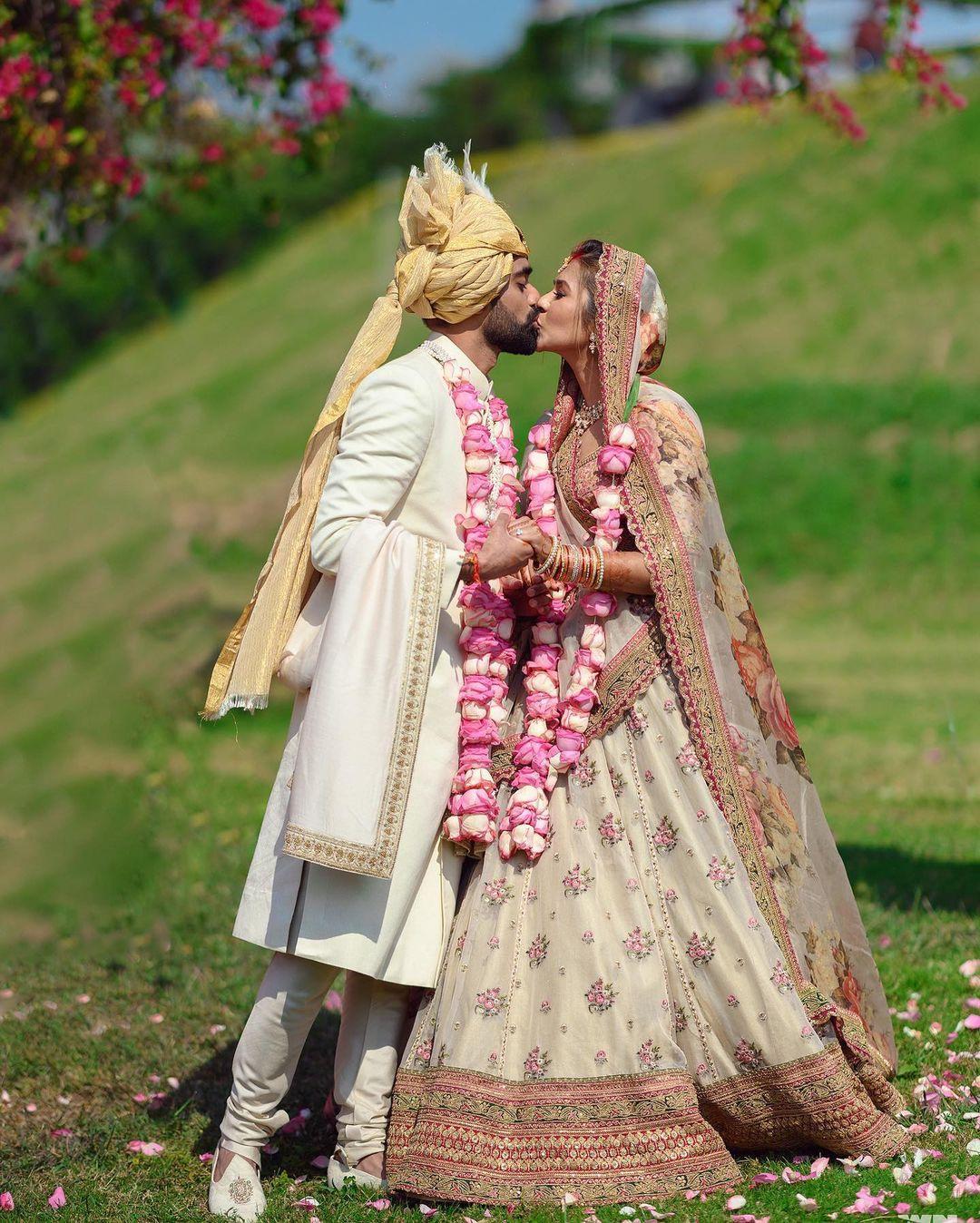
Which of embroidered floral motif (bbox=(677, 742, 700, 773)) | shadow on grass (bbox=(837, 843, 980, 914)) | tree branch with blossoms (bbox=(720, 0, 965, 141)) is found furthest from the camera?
tree branch with blossoms (bbox=(720, 0, 965, 141))

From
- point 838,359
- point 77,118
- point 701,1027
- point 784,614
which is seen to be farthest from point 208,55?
point 838,359

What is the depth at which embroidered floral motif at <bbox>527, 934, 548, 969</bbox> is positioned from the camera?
3.89m

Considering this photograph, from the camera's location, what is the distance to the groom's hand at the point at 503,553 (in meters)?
3.79

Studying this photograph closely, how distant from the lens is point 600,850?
3.96 m

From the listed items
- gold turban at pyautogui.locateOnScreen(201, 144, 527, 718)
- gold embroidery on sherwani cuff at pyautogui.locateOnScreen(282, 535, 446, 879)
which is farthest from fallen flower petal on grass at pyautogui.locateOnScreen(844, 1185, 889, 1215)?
gold turban at pyautogui.locateOnScreen(201, 144, 527, 718)

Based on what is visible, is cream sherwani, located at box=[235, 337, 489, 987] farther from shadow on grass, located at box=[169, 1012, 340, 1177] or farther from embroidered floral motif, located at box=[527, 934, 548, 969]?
shadow on grass, located at box=[169, 1012, 340, 1177]

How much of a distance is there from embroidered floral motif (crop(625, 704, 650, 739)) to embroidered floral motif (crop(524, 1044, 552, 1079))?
0.87 m

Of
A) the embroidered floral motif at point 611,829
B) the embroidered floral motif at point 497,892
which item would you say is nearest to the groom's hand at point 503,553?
the embroidered floral motif at point 611,829

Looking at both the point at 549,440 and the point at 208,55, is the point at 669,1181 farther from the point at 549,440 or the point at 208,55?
the point at 208,55

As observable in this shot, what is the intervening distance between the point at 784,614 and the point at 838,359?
6325 mm

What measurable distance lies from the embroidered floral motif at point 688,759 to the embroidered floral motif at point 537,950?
1.91ft

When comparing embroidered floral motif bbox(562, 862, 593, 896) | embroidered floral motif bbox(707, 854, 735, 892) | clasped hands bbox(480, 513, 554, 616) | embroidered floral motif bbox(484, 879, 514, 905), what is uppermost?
clasped hands bbox(480, 513, 554, 616)

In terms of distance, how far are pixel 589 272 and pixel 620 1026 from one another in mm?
2053

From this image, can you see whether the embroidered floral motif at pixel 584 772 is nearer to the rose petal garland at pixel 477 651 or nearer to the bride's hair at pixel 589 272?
the rose petal garland at pixel 477 651
